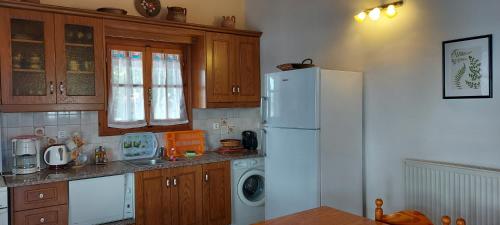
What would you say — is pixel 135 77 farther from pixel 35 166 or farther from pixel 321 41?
pixel 321 41

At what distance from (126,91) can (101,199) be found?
1.14 metres

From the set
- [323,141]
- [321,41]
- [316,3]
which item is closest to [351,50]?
[321,41]

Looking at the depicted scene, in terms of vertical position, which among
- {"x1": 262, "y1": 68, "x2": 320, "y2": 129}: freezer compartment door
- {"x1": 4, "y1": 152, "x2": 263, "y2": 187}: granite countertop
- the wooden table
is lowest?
the wooden table

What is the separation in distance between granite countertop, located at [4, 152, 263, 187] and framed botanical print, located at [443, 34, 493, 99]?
2.05m

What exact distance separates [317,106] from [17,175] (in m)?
2.36

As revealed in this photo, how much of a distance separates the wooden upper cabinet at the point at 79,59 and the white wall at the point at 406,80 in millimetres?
1942

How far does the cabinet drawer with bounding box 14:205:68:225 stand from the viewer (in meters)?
2.50

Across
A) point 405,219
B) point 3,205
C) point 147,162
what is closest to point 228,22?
point 147,162

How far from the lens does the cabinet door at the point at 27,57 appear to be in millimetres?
2652

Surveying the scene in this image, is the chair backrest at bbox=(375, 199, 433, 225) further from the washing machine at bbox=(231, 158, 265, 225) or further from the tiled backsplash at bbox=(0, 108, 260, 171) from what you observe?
the tiled backsplash at bbox=(0, 108, 260, 171)

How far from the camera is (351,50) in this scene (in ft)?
10.3

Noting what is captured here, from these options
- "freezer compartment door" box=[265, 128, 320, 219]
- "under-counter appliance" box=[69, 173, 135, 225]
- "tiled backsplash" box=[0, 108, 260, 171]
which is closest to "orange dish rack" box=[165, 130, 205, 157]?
"tiled backsplash" box=[0, 108, 260, 171]

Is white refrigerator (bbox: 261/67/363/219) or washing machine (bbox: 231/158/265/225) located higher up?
white refrigerator (bbox: 261/67/363/219)

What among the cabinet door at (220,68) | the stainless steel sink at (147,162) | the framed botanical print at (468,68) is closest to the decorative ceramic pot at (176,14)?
the cabinet door at (220,68)
